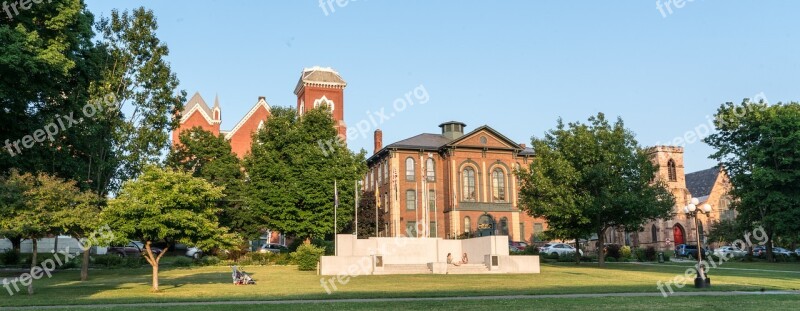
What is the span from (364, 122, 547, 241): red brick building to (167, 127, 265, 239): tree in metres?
16.7

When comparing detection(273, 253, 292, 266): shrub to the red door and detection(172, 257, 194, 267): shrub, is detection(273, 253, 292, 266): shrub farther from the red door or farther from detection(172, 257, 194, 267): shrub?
the red door

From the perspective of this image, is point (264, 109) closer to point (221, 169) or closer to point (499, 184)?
point (221, 169)

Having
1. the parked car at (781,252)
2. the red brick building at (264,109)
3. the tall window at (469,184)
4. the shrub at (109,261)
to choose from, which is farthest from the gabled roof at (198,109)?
the parked car at (781,252)

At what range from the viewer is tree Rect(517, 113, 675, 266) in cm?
4047

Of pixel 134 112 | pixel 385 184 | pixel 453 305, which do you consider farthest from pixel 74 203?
pixel 385 184

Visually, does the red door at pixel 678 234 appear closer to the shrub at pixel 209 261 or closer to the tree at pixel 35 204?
the shrub at pixel 209 261

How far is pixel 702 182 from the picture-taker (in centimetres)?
8794

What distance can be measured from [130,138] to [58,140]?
3.73 meters

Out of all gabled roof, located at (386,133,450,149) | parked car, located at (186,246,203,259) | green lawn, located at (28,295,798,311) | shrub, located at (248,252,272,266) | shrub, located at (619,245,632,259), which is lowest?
green lawn, located at (28,295,798,311)

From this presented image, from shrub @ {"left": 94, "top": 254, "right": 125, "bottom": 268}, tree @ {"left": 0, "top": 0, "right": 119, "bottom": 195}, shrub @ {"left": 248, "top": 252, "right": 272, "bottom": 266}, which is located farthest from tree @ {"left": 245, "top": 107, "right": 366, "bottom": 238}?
tree @ {"left": 0, "top": 0, "right": 119, "bottom": 195}

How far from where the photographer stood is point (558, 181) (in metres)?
41.6

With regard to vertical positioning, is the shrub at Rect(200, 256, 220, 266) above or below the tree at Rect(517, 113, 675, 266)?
below

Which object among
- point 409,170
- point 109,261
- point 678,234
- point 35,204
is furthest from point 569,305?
point 678,234

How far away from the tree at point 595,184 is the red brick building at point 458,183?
21.7m
